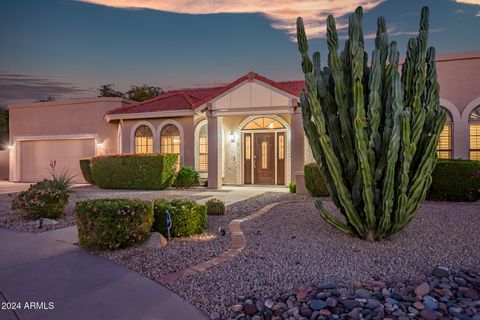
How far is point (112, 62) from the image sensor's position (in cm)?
1870

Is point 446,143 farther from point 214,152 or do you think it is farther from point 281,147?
point 214,152

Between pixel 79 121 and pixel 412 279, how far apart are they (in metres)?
18.7

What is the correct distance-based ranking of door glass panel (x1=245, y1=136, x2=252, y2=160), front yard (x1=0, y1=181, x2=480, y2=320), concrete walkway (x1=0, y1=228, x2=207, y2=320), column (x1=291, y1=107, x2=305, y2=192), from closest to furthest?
front yard (x1=0, y1=181, x2=480, y2=320) < concrete walkway (x1=0, y1=228, x2=207, y2=320) < column (x1=291, y1=107, x2=305, y2=192) < door glass panel (x1=245, y1=136, x2=252, y2=160)

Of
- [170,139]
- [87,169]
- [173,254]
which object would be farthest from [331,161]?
[87,169]

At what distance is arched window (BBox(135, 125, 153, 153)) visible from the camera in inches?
677

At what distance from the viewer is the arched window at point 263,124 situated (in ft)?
50.2

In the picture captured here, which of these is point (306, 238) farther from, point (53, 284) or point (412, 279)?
point (53, 284)

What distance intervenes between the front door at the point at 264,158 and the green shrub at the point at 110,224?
1045 centimetres

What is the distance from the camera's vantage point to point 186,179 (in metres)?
15.3

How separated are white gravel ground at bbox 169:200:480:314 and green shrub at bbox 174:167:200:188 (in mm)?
8821

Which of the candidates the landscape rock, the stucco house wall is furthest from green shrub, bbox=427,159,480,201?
the stucco house wall

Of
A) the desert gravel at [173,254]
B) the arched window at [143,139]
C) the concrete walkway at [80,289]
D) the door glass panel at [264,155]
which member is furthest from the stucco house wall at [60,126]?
the concrete walkway at [80,289]

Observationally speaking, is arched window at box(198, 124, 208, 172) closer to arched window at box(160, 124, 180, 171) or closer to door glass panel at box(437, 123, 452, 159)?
arched window at box(160, 124, 180, 171)

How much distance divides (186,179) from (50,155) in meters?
9.62
